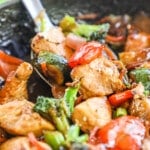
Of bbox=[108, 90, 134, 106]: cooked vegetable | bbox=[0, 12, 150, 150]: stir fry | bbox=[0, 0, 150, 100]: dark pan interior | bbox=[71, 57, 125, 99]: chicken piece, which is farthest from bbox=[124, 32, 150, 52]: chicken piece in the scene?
bbox=[108, 90, 134, 106]: cooked vegetable

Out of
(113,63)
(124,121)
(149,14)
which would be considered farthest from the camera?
(149,14)

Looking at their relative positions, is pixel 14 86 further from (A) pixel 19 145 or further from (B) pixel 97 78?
(A) pixel 19 145

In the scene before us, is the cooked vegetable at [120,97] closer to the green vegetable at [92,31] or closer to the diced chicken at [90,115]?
the diced chicken at [90,115]

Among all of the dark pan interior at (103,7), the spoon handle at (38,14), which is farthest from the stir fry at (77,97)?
the dark pan interior at (103,7)

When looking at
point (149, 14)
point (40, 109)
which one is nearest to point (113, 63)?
point (40, 109)

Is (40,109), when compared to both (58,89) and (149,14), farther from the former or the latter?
(149,14)
